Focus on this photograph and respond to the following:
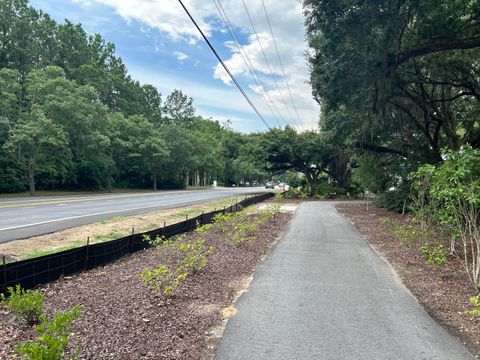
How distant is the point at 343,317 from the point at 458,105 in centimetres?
1863

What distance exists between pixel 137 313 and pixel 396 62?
380 inches

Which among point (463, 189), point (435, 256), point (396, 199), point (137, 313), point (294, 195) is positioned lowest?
point (294, 195)

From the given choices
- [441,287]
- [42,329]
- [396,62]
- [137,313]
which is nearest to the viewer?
[42,329]

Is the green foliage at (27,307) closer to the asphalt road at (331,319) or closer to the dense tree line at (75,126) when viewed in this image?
the asphalt road at (331,319)

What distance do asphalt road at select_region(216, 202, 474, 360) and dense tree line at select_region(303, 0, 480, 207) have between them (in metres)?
3.56

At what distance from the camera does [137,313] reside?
13.9 ft

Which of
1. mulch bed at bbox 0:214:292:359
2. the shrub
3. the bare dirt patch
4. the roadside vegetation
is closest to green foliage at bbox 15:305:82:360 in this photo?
the roadside vegetation

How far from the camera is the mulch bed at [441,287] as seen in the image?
4.45m

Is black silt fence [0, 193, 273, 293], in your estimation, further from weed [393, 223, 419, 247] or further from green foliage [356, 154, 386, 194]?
green foliage [356, 154, 386, 194]

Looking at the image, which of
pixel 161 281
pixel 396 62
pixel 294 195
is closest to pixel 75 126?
pixel 294 195

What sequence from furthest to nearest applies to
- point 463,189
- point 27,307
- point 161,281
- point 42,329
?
point 463,189 → point 161,281 → point 27,307 → point 42,329

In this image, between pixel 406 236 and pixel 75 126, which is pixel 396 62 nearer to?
pixel 406 236

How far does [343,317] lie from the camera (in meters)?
4.62

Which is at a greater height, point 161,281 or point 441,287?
→ point 161,281
